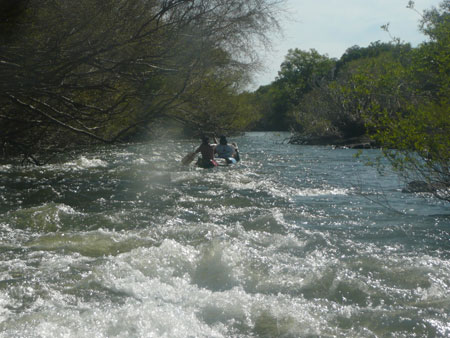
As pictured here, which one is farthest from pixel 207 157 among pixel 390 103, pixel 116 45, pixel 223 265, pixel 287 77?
pixel 287 77

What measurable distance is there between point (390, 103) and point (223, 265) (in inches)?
947

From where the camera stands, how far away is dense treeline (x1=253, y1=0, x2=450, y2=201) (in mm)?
9242

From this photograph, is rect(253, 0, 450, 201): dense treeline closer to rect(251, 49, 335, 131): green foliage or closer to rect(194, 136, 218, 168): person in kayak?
rect(251, 49, 335, 131): green foliage

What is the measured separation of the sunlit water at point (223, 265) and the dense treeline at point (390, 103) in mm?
1375

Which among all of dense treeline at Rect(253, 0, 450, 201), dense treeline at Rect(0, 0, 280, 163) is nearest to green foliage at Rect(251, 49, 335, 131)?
dense treeline at Rect(253, 0, 450, 201)

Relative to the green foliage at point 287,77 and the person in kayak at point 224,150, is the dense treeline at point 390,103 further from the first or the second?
the person in kayak at point 224,150

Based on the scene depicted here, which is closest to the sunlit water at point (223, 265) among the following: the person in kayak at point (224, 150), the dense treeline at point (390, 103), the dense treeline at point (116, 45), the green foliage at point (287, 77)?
the dense treeline at point (390, 103)

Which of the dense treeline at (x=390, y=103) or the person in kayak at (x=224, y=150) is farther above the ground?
the dense treeline at (x=390, y=103)

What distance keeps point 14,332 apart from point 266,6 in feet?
26.6

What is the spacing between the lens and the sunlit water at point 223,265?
5258 millimetres

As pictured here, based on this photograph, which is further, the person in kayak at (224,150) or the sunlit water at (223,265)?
the person in kayak at (224,150)

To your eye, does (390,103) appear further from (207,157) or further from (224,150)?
(207,157)

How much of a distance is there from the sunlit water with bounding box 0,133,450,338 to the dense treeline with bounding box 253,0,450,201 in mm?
1375

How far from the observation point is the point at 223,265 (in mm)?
7016
